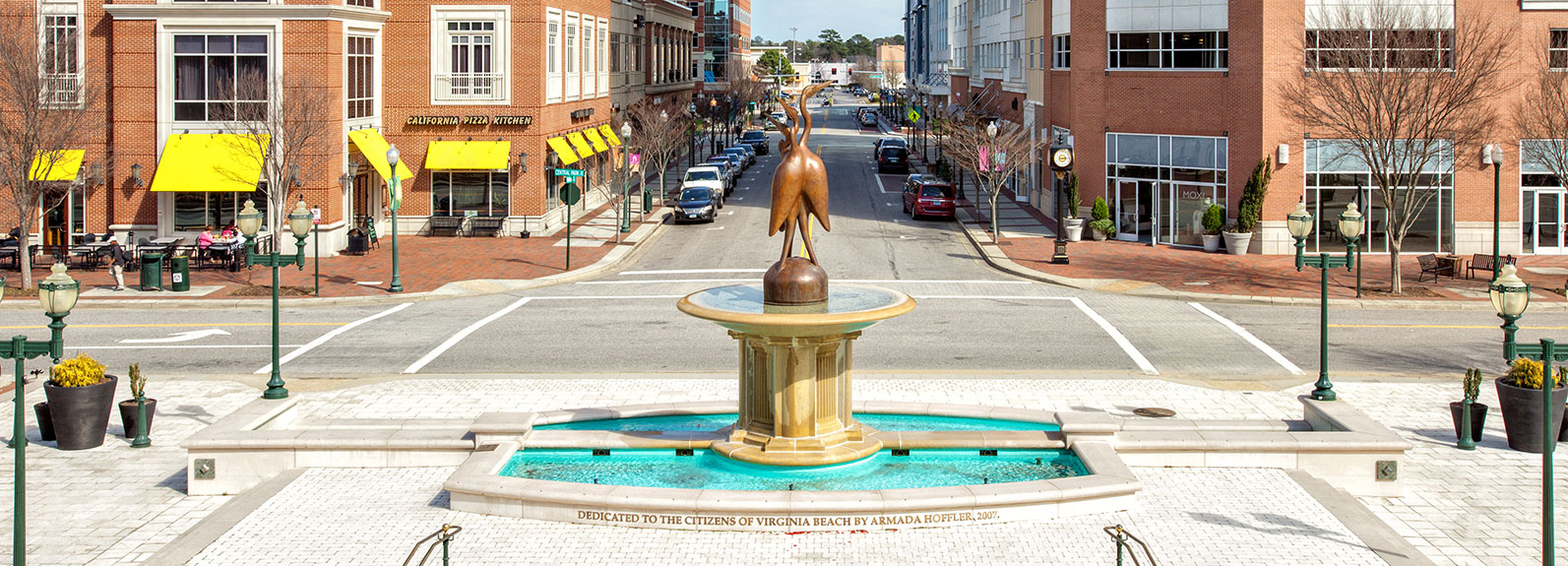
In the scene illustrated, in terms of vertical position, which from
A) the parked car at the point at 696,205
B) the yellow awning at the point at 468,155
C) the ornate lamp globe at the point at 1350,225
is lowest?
the ornate lamp globe at the point at 1350,225

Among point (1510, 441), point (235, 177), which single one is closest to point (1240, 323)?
point (1510, 441)

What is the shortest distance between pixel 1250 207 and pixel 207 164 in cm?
2884

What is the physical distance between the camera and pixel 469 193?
153 ft

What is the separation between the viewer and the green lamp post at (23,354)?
1160 cm

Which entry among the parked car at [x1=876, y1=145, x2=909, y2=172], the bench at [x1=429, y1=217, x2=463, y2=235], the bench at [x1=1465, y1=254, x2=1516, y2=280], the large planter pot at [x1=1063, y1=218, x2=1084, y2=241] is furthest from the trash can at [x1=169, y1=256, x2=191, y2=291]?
the parked car at [x1=876, y1=145, x2=909, y2=172]

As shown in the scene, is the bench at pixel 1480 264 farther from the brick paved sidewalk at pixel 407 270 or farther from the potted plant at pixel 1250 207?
the brick paved sidewalk at pixel 407 270

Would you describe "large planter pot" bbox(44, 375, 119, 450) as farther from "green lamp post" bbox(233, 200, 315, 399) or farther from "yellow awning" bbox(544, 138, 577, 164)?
"yellow awning" bbox(544, 138, 577, 164)

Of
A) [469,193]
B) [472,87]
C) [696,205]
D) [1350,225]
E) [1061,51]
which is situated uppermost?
[1061,51]

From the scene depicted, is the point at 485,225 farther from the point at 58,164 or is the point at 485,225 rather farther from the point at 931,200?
the point at 931,200

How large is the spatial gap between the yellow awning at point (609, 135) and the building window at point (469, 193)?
12.4 m

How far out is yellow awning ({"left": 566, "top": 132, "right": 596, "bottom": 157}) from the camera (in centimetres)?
5146

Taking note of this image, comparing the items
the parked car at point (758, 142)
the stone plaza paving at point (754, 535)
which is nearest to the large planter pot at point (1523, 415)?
the stone plaza paving at point (754, 535)

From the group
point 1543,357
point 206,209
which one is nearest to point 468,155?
point 206,209

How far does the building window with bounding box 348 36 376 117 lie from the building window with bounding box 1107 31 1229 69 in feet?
74.9
